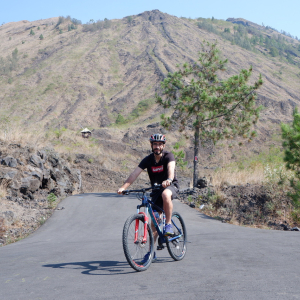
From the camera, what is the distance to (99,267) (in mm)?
5070

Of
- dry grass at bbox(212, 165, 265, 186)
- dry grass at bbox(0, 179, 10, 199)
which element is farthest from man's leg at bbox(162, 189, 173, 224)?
dry grass at bbox(212, 165, 265, 186)

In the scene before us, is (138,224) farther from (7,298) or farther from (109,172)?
(109,172)

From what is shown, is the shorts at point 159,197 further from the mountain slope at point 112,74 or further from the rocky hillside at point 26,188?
the mountain slope at point 112,74

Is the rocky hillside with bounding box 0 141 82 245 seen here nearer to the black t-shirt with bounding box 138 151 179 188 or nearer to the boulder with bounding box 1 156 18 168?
the boulder with bounding box 1 156 18 168

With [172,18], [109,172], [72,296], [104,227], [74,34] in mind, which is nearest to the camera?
[72,296]

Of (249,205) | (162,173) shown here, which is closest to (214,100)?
(249,205)

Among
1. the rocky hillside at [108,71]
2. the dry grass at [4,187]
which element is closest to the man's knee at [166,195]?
the dry grass at [4,187]

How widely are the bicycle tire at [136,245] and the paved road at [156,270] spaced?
0.15 metres

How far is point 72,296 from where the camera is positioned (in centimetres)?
370

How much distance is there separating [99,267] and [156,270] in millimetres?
869

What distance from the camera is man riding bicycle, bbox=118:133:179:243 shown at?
17.2 feet

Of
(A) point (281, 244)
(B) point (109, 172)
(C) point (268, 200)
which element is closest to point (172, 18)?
(B) point (109, 172)

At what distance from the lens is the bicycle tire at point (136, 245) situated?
4616 millimetres

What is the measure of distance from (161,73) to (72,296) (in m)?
67.5
